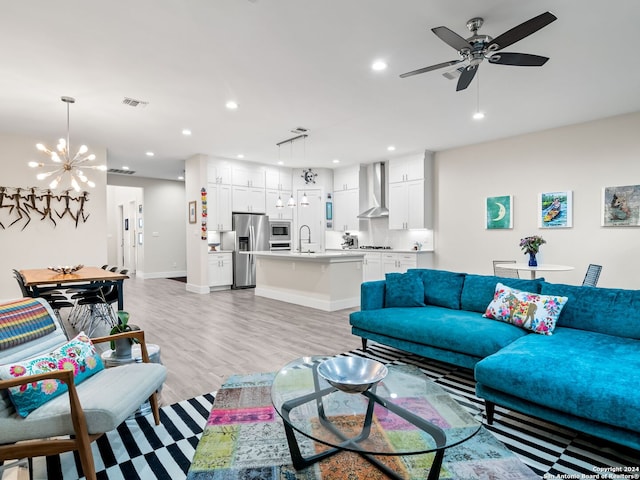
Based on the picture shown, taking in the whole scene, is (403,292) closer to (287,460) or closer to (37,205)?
(287,460)

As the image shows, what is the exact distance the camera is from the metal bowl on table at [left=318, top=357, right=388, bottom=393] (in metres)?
1.70

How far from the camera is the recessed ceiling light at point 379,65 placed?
3.46m

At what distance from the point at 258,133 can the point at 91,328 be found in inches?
149

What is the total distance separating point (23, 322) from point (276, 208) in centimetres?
679

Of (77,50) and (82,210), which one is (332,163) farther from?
(77,50)

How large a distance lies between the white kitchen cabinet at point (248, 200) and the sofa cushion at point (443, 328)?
523cm

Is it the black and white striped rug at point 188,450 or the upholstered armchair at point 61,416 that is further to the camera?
the black and white striped rug at point 188,450

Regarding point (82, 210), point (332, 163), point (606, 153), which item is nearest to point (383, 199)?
point (332, 163)

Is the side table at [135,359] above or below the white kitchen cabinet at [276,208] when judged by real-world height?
below

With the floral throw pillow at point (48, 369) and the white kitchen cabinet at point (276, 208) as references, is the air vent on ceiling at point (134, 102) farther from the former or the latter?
the white kitchen cabinet at point (276, 208)

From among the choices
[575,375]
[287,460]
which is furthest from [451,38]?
[287,460]

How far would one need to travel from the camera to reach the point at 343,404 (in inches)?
67.1

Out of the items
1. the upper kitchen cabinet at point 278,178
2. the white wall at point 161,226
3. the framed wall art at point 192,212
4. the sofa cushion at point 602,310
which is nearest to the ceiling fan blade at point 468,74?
the sofa cushion at point 602,310

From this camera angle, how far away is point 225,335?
431cm
